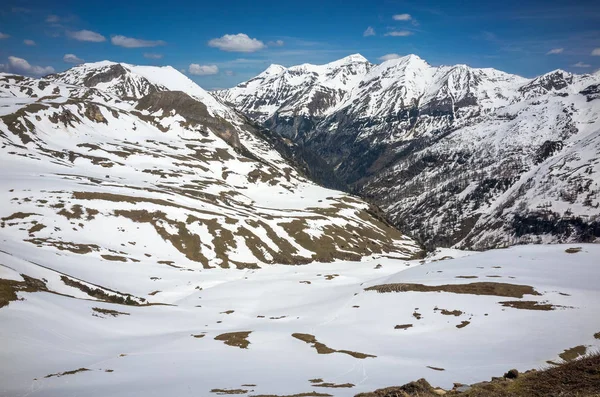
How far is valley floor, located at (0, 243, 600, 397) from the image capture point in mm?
36938

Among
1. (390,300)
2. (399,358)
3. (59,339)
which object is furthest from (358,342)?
(59,339)

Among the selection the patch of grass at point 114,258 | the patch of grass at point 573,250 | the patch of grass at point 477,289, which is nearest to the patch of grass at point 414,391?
the patch of grass at point 477,289

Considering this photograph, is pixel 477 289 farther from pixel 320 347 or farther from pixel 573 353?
pixel 320 347

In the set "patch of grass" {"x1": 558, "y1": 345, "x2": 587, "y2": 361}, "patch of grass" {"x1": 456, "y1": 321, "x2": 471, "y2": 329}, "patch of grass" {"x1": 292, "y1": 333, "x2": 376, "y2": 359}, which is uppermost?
"patch of grass" {"x1": 558, "y1": 345, "x2": 587, "y2": 361}

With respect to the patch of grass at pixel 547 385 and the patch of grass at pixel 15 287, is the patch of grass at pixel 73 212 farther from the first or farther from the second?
the patch of grass at pixel 547 385

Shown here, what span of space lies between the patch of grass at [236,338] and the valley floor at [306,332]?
0.27 m

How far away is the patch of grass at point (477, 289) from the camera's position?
68625 mm

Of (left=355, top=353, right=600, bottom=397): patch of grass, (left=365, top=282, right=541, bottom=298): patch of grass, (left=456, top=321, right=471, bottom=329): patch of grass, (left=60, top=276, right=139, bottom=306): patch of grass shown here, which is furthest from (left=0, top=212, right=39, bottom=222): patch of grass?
(left=355, top=353, right=600, bottom=397): patch of grass

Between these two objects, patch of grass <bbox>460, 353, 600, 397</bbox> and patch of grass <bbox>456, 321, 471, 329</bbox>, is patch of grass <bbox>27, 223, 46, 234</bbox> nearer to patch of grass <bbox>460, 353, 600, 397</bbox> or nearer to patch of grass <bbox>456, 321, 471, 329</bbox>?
patch of grass <bbox>456, 321, 471, 329</bbox>

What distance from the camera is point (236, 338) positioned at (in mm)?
56625

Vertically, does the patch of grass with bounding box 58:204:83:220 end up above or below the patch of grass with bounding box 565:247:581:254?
above

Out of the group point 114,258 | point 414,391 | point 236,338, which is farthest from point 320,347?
point 114,258

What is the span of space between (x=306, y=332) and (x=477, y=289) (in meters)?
33.7

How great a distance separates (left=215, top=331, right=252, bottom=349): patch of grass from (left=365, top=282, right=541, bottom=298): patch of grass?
32752 mm
